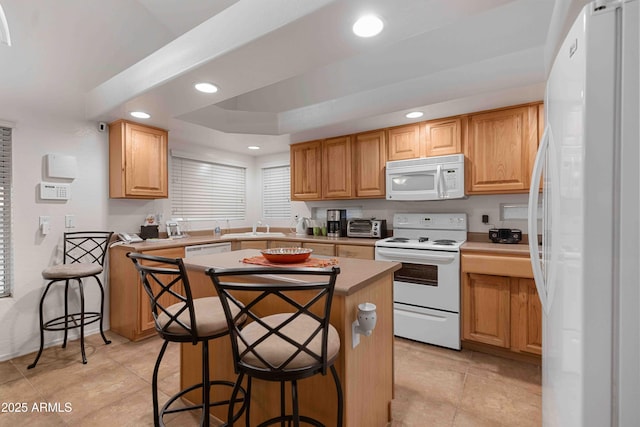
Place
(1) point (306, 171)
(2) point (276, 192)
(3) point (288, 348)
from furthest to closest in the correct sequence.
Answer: (2) point (276, 192), (1) point (306, 171), (3) point (288, 348)

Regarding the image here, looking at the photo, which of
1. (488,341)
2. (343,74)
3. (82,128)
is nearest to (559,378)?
(488,341)

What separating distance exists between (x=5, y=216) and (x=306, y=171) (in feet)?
9.97

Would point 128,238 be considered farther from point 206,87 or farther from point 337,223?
point 337,223

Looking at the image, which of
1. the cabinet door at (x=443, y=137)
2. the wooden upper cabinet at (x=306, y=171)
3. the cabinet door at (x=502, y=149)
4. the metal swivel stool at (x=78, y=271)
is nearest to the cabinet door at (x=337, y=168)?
the wooden upper cabinet at (x=306, y=171)

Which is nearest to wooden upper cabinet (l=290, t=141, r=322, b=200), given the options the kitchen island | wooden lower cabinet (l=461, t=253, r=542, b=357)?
wooden lower cabinet (l=461, t=253, r=542, b=357)

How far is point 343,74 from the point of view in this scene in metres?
3.28

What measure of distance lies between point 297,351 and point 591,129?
3.48 ft

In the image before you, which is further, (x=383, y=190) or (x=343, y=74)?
(x=383, y=190)

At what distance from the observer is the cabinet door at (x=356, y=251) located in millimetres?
3220

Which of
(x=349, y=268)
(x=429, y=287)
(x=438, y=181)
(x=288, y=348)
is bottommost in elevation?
(x=429, y=287)

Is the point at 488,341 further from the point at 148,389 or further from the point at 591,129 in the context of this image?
the point at 148,389

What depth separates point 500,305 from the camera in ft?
8.36

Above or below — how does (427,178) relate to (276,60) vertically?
below

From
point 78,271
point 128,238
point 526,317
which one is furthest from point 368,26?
point 128,238
